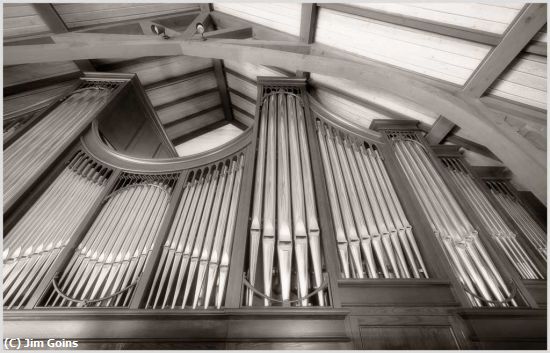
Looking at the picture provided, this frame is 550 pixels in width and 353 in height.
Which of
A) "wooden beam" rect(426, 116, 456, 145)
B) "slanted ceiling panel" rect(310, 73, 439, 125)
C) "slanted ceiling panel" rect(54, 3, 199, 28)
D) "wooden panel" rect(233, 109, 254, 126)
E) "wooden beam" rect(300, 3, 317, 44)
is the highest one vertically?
"wooden panel" rect(233, 109, 254, 126)

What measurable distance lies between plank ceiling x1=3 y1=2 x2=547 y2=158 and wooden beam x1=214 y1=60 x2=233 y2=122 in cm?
11

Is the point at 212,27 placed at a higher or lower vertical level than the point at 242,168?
higher

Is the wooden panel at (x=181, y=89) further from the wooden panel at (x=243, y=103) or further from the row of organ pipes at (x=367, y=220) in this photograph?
the row of organ pipes at (x=367, y=220)

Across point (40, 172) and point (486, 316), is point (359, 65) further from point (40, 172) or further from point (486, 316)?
point (40, 172)

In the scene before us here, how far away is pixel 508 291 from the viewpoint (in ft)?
8.43

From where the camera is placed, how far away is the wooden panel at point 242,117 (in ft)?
27.5

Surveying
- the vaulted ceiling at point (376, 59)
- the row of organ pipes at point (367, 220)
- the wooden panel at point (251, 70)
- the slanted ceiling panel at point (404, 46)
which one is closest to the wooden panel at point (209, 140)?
the vaulted ceiling at point (376, 59)

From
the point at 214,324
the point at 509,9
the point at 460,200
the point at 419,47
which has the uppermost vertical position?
the point at 419,47

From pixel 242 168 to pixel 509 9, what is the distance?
3153 mm

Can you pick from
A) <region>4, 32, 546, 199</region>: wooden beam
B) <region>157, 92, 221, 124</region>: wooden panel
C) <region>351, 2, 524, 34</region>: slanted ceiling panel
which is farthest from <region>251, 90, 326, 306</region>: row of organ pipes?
<region>157, 92, 221, 124</region>: wooden panel

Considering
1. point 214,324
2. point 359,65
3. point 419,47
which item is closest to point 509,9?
point 419,47

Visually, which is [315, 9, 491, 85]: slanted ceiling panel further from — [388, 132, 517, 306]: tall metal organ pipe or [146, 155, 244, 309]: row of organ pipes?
[146, 155, 244, 309]: row of organ pipes

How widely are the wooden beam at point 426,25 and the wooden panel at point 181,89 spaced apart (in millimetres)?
4245

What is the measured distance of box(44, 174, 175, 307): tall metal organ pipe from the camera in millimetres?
2639
